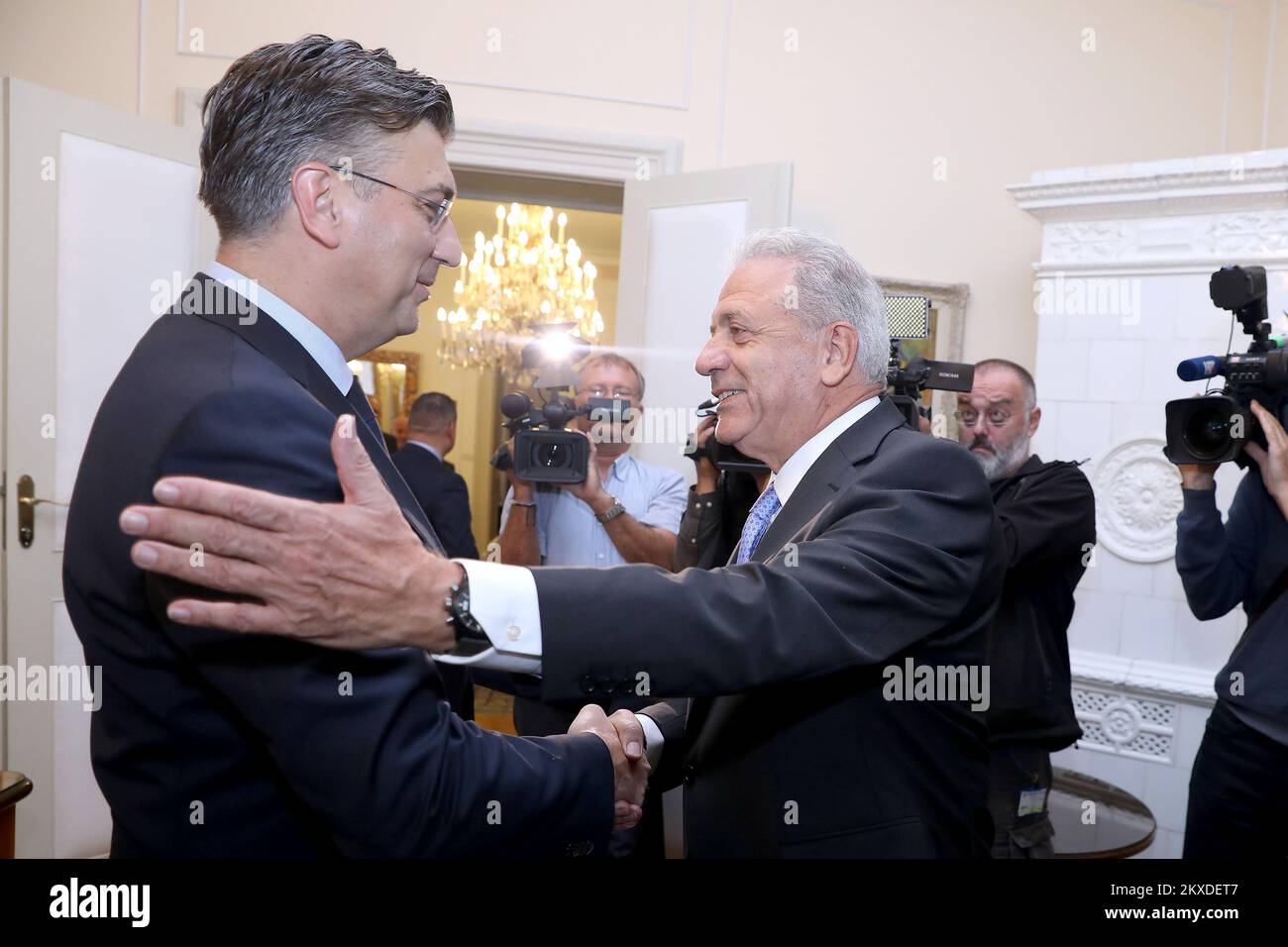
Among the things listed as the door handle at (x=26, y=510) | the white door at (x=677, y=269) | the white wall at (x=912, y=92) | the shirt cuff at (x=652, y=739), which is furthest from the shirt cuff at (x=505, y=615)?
the white wall at (x=912, y=92)

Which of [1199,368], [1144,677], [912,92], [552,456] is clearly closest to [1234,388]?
[1199,368]

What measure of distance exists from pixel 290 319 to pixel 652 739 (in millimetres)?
861

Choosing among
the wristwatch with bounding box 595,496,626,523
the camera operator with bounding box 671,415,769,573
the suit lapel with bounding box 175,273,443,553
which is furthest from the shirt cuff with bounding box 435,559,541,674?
the wristwatch with bounding box 595,496,626,523

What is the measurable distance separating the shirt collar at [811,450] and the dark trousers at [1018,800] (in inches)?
57.1

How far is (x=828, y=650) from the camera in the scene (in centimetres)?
127

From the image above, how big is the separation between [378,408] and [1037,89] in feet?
20.0

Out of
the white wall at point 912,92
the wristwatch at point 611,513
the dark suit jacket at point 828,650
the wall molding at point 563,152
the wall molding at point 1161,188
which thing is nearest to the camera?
the dark suit jacket at point 828,650

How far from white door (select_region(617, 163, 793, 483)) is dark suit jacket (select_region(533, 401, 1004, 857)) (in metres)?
3.05

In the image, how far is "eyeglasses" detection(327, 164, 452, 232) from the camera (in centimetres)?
133

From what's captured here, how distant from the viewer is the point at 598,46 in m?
5.03

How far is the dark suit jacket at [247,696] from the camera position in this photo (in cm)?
107

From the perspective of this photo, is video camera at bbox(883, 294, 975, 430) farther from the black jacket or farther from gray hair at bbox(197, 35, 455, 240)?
gray hair at bbox(197, 35, 455, 240)

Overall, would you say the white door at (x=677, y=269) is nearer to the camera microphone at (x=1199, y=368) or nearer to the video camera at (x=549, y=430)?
the video camera at (x=549, y=430)

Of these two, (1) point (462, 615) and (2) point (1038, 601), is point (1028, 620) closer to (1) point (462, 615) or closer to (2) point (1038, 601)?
(2) point (1038, 601)
